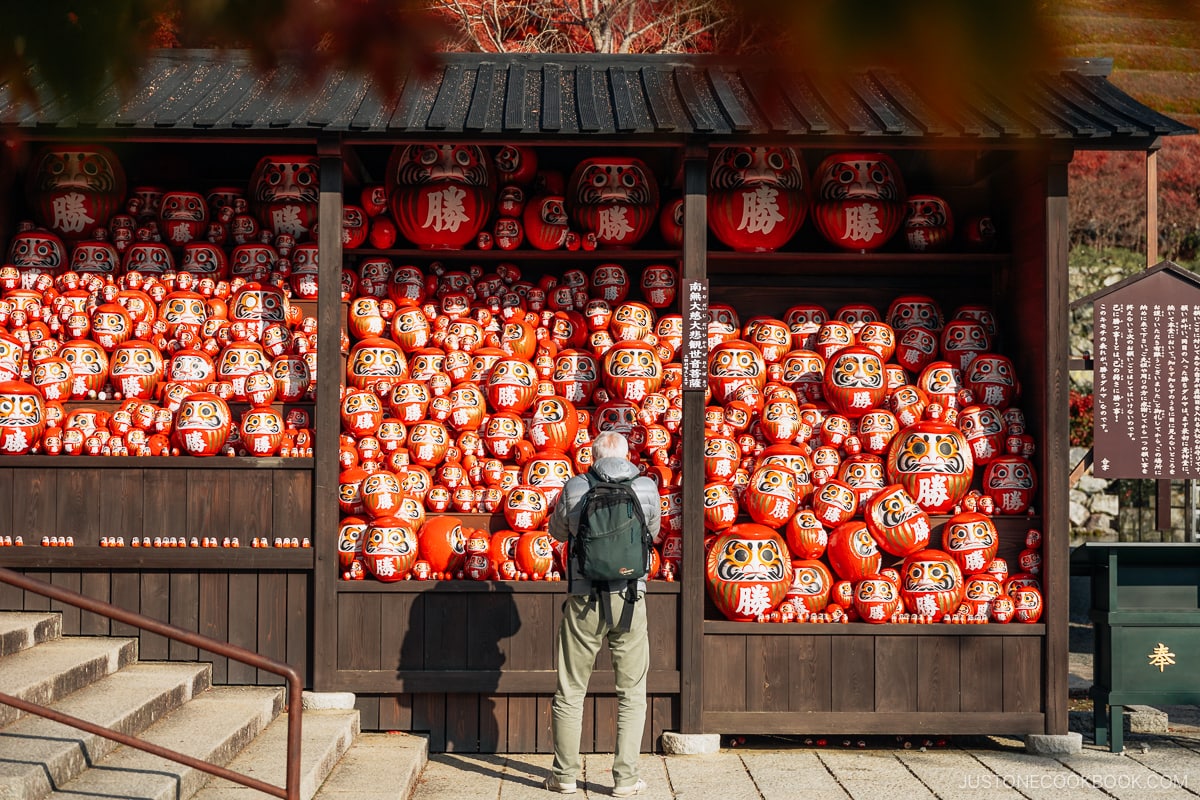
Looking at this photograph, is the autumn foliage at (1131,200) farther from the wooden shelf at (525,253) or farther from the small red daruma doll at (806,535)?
the small red daruma doll at (806,535)

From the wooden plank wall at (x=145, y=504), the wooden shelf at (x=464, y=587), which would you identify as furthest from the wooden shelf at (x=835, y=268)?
the wooden plank wall at (x=145, y=504)

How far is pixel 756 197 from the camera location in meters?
7.09

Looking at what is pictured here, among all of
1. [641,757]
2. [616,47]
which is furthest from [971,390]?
[616,47]

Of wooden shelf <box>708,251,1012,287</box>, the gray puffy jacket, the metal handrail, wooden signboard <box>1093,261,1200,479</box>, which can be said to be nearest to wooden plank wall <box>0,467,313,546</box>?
the gray puffy jacket

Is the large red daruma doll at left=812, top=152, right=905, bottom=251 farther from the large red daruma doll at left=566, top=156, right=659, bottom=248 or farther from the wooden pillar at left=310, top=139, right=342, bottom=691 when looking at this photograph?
the wooden pillar at left=310, top=139, right=342, bottom=691

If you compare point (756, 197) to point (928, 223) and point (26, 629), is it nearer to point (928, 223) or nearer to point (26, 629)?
point (928, 223)

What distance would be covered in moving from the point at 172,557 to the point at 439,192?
270 centimetres

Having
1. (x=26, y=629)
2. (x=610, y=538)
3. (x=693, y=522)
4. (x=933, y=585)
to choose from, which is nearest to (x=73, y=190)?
(x=26, y=629)

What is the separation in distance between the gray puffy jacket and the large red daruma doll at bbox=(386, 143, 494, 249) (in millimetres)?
2203

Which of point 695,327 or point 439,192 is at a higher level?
point 439,192

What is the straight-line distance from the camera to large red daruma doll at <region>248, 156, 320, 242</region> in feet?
24.3

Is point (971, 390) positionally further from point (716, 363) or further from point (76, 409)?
point (76, 409)

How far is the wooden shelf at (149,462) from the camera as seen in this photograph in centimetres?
648

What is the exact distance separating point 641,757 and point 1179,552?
340cm
